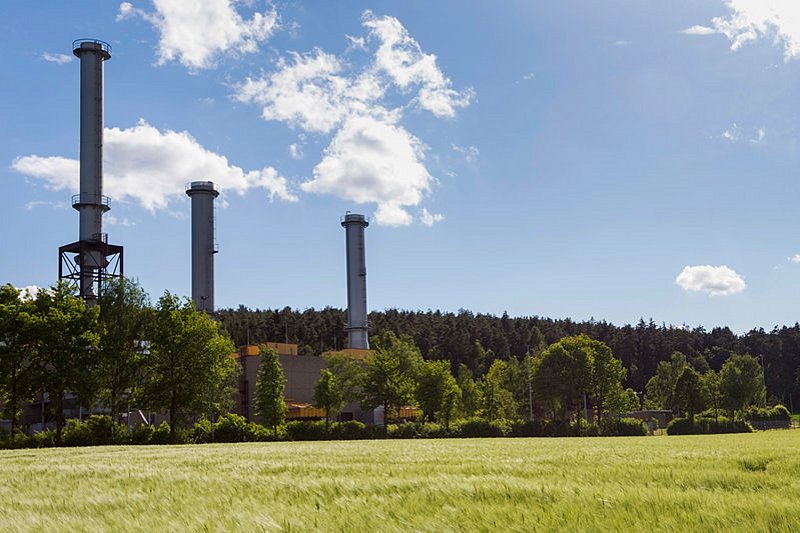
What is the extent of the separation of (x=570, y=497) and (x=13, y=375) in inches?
1925

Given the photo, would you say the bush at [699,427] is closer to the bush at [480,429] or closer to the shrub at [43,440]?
the bush at [480,429]

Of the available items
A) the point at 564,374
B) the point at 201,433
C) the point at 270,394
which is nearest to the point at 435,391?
the point at 564,374

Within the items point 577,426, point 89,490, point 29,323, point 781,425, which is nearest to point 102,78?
point 29,323

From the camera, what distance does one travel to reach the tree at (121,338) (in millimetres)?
56906

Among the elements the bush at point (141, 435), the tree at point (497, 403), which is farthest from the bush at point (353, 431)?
the tree at point (497, 403)

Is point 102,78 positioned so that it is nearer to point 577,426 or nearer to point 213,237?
point 213,237

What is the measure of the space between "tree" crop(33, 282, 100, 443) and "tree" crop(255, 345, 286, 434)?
17627 millimetres

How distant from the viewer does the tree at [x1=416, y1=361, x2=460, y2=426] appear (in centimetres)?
7400

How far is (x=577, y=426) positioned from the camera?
68125 mm

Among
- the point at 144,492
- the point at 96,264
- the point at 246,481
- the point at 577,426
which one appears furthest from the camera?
the point at 96,264

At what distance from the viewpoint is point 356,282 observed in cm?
11725

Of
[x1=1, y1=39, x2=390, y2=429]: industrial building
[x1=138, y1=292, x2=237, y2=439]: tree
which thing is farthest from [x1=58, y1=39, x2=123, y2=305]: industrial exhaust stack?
[x1=138, y1=292, x2=237, y2=439]: tree

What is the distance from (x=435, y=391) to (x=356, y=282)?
150ft

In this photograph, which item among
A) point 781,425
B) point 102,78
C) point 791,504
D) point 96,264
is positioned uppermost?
point 102,78
